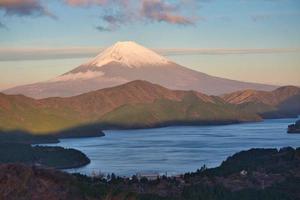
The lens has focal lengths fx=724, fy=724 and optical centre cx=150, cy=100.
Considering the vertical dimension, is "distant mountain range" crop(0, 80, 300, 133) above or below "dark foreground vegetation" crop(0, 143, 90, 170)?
above

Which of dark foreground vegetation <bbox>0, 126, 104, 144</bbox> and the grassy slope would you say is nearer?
dark foreground vegetation <bbox>0, 126, 104, 144</bbox>

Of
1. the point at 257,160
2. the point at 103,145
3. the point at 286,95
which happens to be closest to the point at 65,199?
the point at 257,160

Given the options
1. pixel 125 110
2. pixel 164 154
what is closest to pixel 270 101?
pixel 125 110

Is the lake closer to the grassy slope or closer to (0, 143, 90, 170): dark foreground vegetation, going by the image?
(0, 143, 90, 170): dark foreground vegetation

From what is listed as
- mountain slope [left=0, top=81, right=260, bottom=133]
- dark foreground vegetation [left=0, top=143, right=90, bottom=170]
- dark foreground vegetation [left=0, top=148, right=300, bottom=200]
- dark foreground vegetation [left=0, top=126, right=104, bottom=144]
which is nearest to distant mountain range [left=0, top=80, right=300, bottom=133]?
mountain slope [left=0, top=81, right=260, bottom=133]

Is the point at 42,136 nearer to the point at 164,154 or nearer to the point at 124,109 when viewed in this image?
the point at 164,154

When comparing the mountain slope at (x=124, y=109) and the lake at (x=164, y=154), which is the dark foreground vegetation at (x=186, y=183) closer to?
the lake at (x=164, y=154)

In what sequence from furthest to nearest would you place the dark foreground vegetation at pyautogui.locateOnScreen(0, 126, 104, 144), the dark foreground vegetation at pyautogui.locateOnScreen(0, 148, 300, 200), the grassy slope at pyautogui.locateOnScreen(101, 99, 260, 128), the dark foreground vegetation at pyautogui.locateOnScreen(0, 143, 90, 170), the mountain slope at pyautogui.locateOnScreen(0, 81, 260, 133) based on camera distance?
1. the grassy slope at pyautogui.locateOnScreen(101, 99, 260, 128)
2. the mountain slope at pyautogui.locateOnScreen(0, 81, 260, 133)
3. the dark foreground vegetation at pyautogui.locateOnScreen(0, 126, 104, 144)
4. the dark foreground vegetation at pyautogui.locateOnScreen(0, 143, 90, 170)
5. the dark foreground vegetation at pyautogui.locateOnScreen(0, 148, 300, 200)
